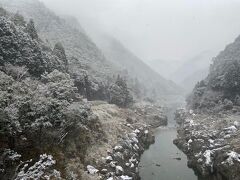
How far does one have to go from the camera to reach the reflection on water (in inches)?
1684

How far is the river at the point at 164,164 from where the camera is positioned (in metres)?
42.8

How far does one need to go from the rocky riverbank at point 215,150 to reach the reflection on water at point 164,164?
1.45 meters

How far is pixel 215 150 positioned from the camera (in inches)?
1768

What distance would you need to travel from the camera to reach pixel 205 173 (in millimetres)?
41844

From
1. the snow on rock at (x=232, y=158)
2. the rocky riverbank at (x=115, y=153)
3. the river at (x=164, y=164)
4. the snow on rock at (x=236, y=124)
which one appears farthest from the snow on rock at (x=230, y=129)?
the rocky riverbank at (x=115, y=153)

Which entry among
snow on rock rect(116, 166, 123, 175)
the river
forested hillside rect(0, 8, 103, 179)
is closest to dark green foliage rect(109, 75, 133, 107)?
the river

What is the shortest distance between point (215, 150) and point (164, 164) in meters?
9.09

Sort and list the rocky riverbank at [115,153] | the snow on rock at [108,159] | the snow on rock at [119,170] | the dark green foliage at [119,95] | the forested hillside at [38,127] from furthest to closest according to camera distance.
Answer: the dark green foliage at [119,95] < the snow on rock at [108,159] < the snow on rock at [119,170] < the rocky riverbank at [115,153] < the forested hillside at [38,127]

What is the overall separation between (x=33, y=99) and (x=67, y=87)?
29.4ft

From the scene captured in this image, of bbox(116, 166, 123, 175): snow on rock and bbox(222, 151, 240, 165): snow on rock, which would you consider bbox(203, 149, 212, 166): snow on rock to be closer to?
bbox(222, 151, 240, 165): snow on rock

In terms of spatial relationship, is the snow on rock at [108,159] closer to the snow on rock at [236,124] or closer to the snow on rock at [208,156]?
the snow on rock at [208,156]

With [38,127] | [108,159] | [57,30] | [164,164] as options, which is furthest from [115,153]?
[57,30]

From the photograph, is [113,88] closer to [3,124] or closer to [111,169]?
[111,169]

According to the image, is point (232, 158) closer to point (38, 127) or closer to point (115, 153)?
point (115, 153)
